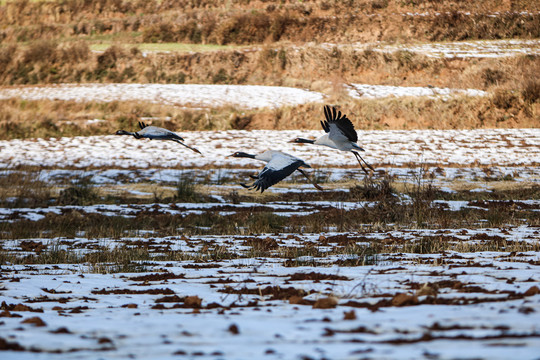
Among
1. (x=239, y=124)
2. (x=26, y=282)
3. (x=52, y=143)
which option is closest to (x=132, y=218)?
(x=26, y=282)

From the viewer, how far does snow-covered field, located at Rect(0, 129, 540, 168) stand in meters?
25.8

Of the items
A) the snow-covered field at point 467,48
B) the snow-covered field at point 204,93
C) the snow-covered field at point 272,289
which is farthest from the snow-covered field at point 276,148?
the snow-covered field at point 467,48

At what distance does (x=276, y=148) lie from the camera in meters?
28.4

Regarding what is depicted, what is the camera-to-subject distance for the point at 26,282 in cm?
666

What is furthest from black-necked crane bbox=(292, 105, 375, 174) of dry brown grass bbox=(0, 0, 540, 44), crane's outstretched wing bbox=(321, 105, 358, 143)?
dry brown grass bbox=(0, 0, 540, 44)

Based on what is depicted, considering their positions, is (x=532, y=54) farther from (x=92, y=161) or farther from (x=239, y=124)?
(x=92, y=161)

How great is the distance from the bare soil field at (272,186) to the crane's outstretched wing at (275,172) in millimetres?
128

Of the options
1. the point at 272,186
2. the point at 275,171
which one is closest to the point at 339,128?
the point at 275,171

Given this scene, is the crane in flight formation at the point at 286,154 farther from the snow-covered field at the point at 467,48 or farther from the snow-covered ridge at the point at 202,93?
the snow-covered field at the point at 467,48

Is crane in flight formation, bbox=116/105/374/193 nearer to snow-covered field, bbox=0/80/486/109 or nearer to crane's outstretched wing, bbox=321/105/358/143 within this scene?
crane's outstretched wing, bbox=321/105/358/143

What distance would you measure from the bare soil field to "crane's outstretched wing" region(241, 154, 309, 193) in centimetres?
13

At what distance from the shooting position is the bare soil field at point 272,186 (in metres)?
4.06

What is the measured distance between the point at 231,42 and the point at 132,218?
3489 cm

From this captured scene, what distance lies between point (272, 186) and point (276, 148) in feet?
24.8
